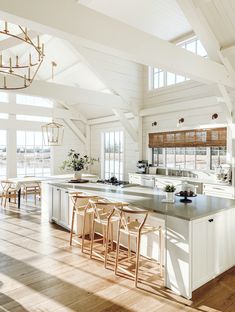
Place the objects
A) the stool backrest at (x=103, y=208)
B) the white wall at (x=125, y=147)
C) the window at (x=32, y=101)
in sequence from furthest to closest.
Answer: the window at (x=32, y=101) < the white wall at (x=125, y=147) < the stool backrest at (x=103, y=208)

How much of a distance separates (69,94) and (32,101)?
3903mm

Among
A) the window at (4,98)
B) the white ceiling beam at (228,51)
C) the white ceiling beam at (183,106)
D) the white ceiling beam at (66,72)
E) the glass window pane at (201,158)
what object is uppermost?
the white ceiling beam at (66,72)

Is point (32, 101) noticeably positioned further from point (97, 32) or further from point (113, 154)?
point (97, 32)

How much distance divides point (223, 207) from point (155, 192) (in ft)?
4.02

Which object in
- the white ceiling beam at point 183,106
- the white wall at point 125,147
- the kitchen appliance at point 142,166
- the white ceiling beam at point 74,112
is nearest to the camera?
the white ceiling beam at point 183,106

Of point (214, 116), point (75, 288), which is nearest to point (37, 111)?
point (214, 116)

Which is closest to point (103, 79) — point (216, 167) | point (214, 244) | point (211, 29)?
point (211, 29)

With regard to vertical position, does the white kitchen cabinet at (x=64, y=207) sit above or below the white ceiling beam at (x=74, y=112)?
below

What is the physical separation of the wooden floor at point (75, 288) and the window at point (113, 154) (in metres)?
4.85

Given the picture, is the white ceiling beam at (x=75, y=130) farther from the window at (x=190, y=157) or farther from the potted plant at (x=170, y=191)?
the potted plant at (x=170, y=191)

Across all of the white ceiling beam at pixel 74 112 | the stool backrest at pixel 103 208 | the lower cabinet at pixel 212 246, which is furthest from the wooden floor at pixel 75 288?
the white ceiling beam at pixel 74 112

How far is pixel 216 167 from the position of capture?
5.52m

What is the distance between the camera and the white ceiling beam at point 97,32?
7.28 feet

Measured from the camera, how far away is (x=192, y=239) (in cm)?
269
